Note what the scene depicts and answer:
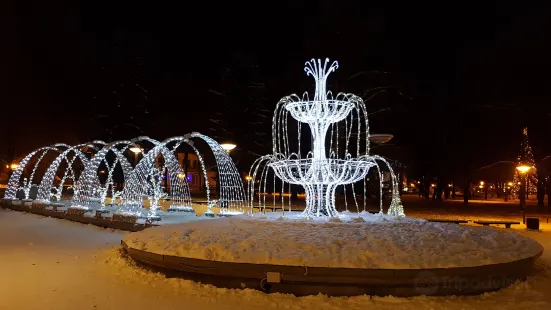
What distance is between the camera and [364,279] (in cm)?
728

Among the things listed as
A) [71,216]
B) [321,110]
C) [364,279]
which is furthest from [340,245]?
[71,216]

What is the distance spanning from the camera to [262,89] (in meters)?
40.8

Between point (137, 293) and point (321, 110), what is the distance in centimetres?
761

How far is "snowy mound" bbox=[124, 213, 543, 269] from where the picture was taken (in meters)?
7.61

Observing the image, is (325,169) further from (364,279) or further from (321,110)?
(364,279)

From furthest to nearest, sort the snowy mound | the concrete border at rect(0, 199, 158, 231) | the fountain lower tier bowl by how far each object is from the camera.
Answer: the concrete border at rect(0, 199, 158, 231) < the fountain lower tier bowl < the snowy mound

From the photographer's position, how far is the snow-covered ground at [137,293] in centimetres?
694

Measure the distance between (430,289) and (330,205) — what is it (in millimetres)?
6853

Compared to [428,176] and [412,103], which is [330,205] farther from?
[428,176]

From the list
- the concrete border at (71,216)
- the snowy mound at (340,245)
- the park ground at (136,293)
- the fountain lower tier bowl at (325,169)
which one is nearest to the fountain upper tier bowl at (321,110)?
the fountain lower tier bowl at (325,169)

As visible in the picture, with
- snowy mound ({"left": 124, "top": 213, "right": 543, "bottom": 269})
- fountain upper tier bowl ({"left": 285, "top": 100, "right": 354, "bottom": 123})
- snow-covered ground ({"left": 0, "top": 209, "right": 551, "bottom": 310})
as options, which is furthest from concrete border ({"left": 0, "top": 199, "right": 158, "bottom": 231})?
fountain upper tier bowl ({"left": 285, "top": 100, "right": 354, "bottom": 123})

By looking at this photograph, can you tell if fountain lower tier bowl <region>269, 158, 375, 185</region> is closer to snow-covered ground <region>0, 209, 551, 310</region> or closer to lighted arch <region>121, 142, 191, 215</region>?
snow-covered ground <region>0, 209, 551, 310</region>

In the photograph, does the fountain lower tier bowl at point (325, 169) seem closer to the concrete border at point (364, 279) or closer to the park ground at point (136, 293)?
the park ground at point (136, 293)

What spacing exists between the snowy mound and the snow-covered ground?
0.49 meters
